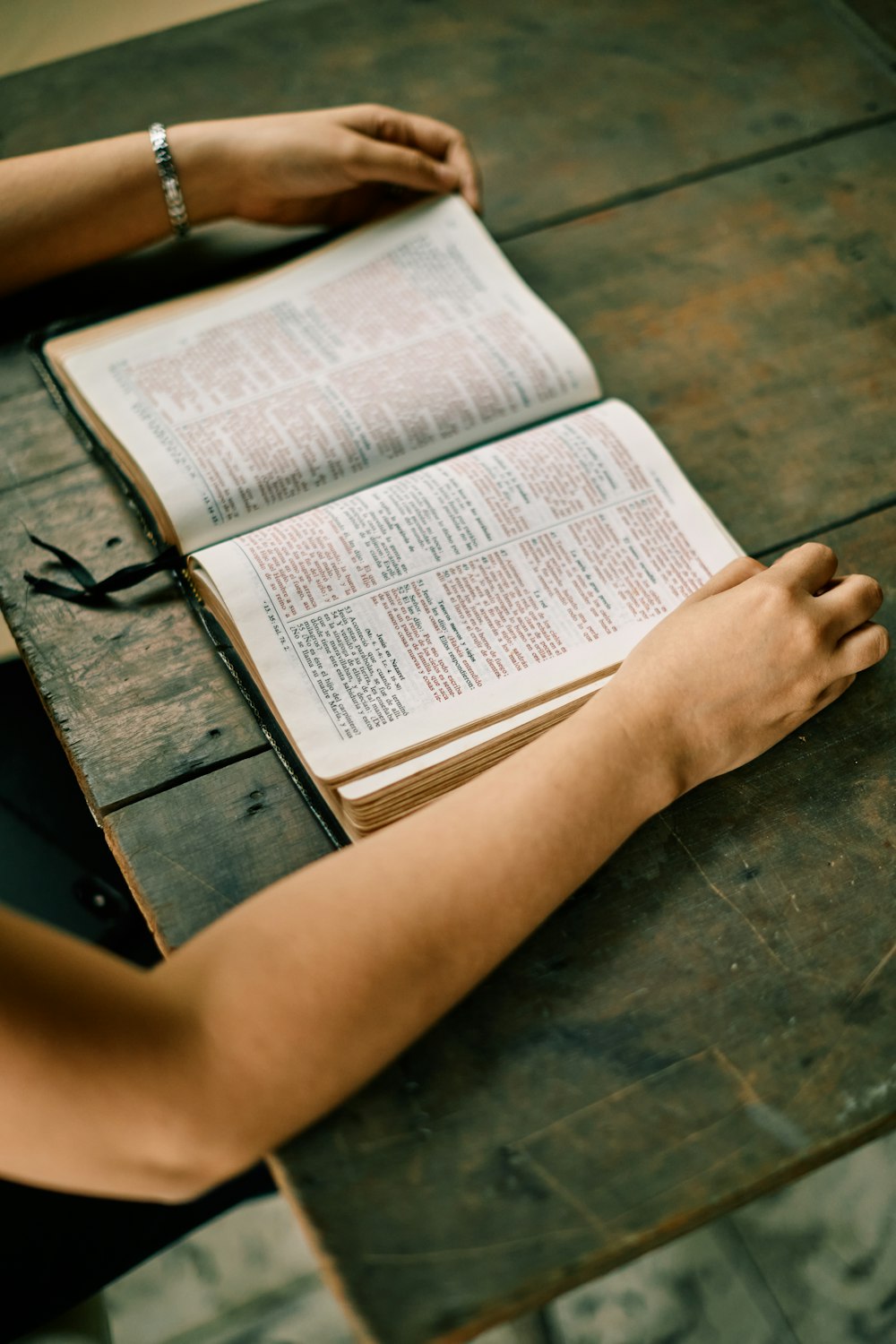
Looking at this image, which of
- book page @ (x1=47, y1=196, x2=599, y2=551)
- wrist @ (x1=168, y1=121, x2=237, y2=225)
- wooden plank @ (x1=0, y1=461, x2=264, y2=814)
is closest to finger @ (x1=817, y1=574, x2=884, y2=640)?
book page @ (x1=47, y1=196, x2=599, y2=551)

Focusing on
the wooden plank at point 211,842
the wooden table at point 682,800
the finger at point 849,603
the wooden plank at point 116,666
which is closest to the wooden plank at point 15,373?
the wooden table at point 682,800

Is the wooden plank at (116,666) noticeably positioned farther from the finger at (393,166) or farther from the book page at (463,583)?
the finger at (393,166)

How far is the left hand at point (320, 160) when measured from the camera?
95 cm

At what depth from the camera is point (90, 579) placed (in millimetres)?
779

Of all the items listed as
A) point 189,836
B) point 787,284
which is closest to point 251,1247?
point 189,836

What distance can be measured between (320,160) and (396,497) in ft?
1.26

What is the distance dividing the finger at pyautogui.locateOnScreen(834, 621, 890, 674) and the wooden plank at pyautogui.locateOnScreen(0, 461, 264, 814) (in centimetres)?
38

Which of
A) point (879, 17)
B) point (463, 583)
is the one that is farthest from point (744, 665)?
point (879, 17)

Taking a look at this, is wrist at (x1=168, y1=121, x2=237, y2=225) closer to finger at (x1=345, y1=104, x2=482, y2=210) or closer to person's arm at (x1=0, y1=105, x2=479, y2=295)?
person's arm at (x1=0, y1=105, x2=479, y2=295)

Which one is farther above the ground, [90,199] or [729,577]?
[90,199]

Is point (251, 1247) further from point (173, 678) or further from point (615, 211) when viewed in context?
point (615, 211)

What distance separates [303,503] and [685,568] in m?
0.28

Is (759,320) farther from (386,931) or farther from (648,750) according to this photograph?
(386,931)

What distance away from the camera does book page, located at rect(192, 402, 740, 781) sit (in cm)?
69
